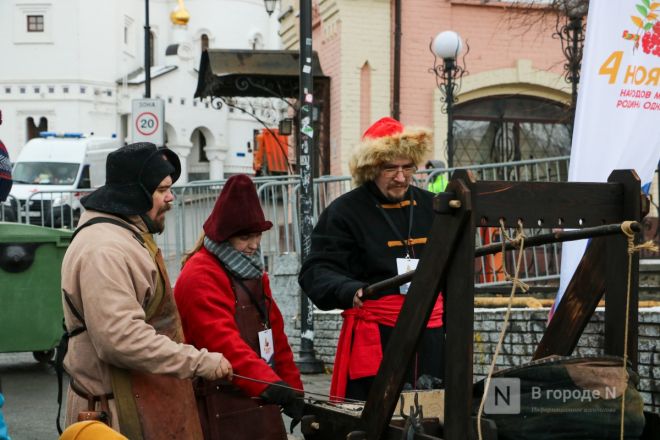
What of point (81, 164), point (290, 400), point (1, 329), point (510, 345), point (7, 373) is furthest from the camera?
point (81, 164)

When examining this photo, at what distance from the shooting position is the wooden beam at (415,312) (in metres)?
2.99

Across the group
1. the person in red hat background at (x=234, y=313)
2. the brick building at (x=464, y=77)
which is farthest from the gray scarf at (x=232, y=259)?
the brick building at (x=464, y=77)

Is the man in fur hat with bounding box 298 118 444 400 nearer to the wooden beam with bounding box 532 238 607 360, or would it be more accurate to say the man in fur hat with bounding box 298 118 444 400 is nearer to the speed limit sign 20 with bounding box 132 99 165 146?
the wooden beam with bounding box 532 238 607 360

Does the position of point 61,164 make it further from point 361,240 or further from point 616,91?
point 361,240

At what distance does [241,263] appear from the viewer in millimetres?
4793

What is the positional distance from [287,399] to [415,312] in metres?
1.23

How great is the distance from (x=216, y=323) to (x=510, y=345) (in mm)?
3941

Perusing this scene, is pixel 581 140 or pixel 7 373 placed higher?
pixel 581 140

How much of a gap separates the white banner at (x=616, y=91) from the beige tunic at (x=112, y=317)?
10.0 feet

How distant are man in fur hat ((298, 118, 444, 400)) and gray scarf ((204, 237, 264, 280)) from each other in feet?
0.88

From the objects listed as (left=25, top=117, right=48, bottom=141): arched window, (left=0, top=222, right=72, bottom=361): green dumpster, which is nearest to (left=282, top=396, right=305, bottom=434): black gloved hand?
(left=0, top=222, right=72, bottom=361): green dumpster

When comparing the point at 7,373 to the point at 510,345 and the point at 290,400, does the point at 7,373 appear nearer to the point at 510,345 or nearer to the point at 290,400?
the point at 510,345

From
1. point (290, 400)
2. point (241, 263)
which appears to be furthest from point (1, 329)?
point (290, 400)

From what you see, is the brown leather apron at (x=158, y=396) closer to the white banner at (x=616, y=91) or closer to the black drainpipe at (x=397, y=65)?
the white banner at (x=616, y=91)
